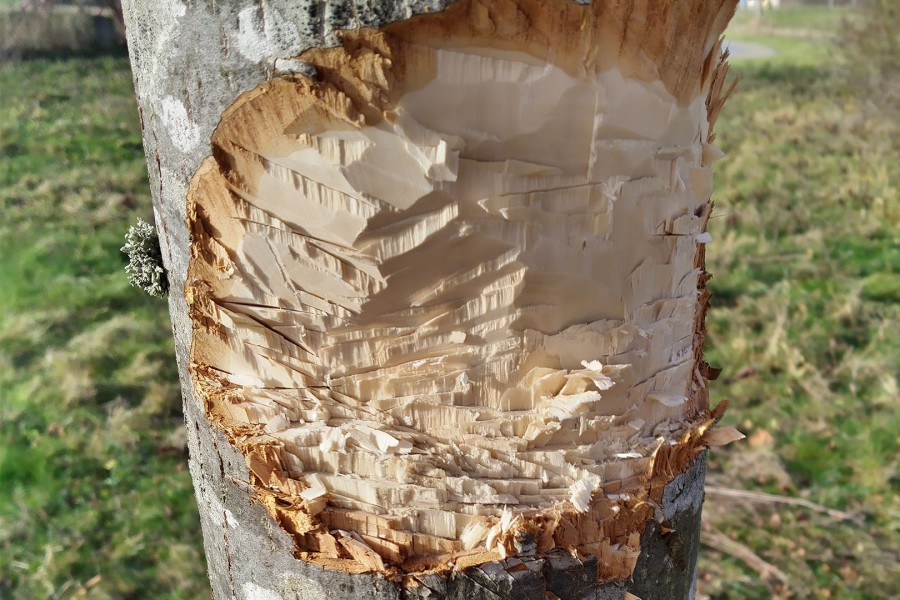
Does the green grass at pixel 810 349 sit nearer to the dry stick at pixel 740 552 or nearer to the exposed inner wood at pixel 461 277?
the dry stick at pixel 740 552

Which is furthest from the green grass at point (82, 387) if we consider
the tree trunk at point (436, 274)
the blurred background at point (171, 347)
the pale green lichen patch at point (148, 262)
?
the tree trunk at point (436, 274)

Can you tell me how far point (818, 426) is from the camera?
3.21m

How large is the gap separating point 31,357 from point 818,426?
4.25 m

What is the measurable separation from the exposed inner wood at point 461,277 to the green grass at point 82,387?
2.22 metres

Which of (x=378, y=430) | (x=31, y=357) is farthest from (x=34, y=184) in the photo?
(x=378, y=430)

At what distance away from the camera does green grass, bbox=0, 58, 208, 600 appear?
8.59 feet

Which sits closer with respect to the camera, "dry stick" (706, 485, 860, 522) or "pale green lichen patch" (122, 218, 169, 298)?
"pale green lichen patch" (122, 218, 169, 298)

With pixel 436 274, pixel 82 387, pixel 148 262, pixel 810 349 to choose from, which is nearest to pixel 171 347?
pixel 82 387

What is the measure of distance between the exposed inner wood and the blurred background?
35cm

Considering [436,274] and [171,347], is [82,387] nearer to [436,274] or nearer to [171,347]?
[171,347]

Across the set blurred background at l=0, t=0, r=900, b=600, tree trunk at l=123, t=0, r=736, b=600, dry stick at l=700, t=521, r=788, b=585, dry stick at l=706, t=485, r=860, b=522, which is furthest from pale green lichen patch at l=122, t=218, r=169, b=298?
dry stick at l=706, t=485, r=860, b=522

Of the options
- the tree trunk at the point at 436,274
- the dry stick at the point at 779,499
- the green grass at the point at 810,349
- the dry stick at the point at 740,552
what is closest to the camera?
the tree trunk at the point at 436,274

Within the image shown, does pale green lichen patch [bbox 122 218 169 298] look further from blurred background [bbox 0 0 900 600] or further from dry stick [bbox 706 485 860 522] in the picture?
dry stick [bbox 706 485 860 522]

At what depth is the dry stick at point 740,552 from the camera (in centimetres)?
257
